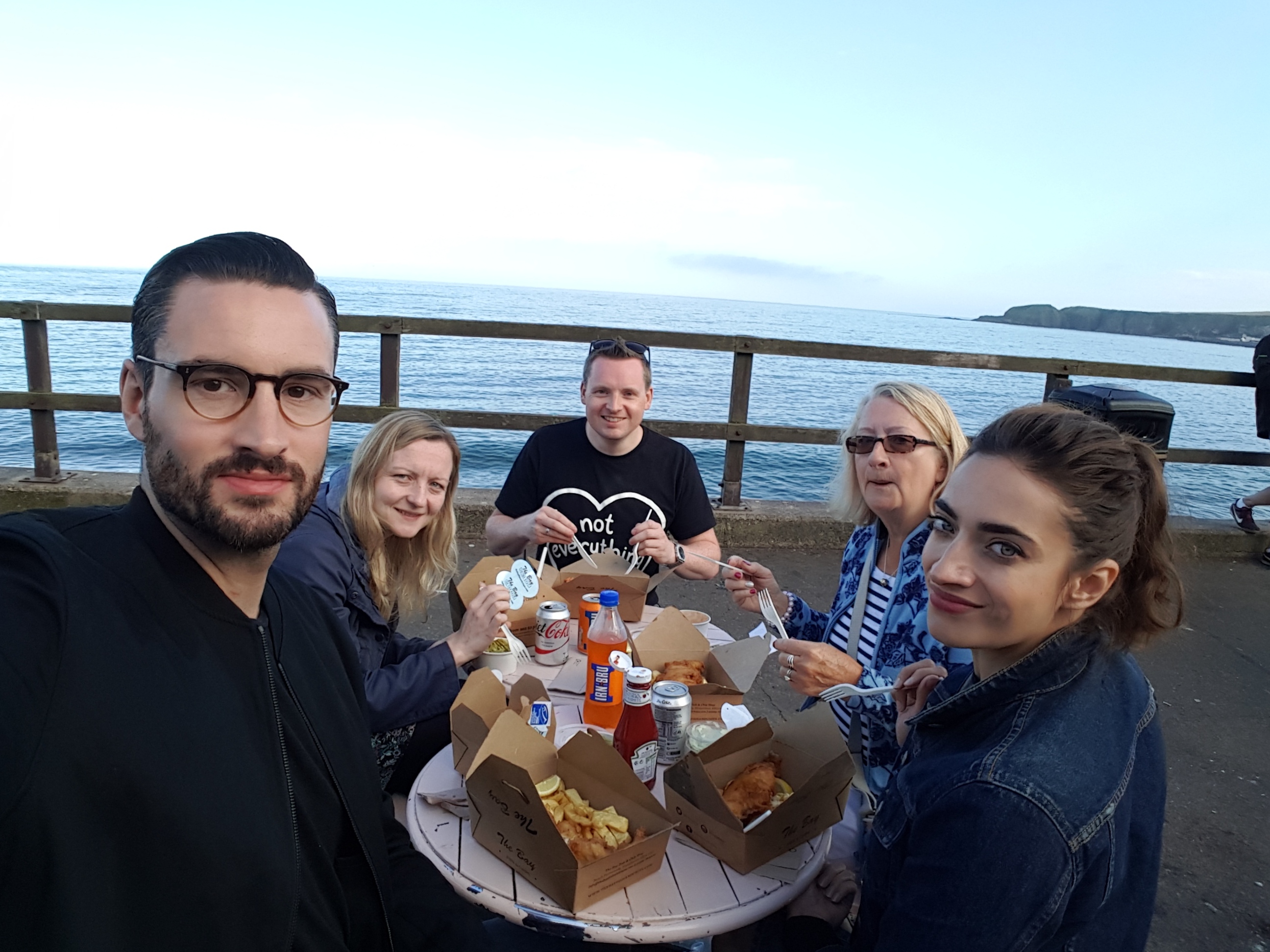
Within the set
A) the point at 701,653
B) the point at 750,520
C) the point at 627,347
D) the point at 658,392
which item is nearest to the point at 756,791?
the point at 701,653

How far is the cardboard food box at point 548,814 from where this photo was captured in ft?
4.55

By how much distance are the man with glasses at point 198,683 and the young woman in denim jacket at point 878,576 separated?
48.0 inches

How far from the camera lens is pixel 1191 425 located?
66.6 feet

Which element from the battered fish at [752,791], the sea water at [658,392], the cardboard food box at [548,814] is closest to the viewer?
the cardboard food box at [548,814]

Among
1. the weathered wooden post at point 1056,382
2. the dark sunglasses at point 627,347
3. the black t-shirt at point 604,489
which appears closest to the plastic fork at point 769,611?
the black t-shirt at point 604,489

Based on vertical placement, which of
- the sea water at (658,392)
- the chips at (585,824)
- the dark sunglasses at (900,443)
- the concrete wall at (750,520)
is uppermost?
the dark sunglasses at (900,443)

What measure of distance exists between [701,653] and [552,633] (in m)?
0.48

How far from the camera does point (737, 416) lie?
19.3 ft

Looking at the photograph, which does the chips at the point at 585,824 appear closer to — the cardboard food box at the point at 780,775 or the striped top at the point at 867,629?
the cardboard food box at the point at 780,775

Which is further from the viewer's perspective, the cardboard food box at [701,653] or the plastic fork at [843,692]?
the cardboard food box at [701,653]

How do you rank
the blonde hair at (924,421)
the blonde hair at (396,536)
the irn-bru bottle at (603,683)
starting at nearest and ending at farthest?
the irn-bru bottle at (603,683), the blonde hair at (924,421), the blonde hair at (396,536)

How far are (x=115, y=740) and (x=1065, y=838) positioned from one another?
4.51 feet

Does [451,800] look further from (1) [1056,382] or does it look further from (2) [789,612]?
(1) [1056,382]

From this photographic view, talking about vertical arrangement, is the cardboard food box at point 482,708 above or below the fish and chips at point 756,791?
above
